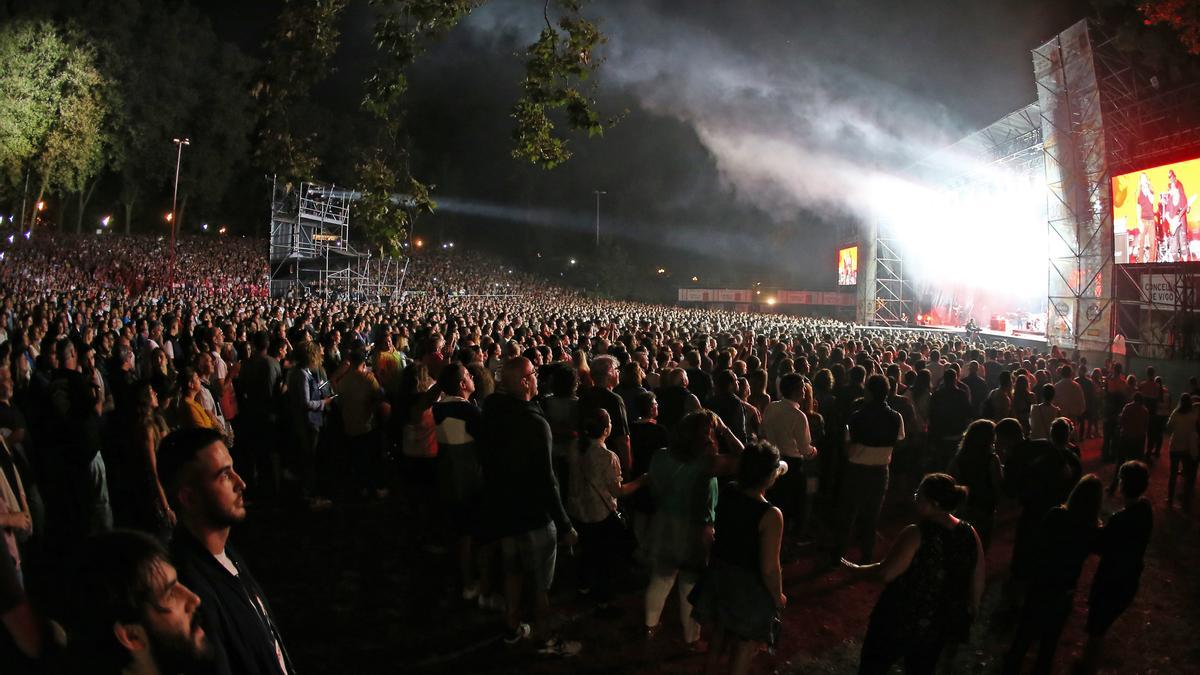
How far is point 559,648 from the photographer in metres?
4.29

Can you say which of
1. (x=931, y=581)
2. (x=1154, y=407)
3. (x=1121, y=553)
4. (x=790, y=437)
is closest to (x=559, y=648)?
(x=931, y=581)

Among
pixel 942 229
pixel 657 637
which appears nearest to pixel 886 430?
pixel 657 637

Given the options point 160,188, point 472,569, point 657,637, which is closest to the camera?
point 657,637

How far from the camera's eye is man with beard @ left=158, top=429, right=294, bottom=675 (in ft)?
6.01

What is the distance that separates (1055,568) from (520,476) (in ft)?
9.77

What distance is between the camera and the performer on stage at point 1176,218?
52.6ft

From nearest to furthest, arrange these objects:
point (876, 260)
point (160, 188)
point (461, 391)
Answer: point (461, 391) → point (876, 260) → point (160, 188)

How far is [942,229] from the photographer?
30453 mm

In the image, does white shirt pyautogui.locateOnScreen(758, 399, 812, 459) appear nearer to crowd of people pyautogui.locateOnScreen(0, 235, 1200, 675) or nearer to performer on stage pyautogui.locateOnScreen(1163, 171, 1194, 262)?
crowd of people pyautogui.locateOnScreen(0, 235, 1200, 675)

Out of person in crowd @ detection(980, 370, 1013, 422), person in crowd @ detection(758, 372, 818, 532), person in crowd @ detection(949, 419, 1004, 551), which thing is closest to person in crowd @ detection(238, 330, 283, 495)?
person in crowd @ detection(758, 372, 818, 532)

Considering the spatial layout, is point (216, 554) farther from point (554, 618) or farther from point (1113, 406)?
point (1113, 406)

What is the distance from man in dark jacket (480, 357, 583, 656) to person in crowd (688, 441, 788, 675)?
98 centimetres

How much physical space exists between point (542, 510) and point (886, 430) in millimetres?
3008

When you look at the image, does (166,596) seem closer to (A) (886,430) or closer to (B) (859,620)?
(B) (859,620)
